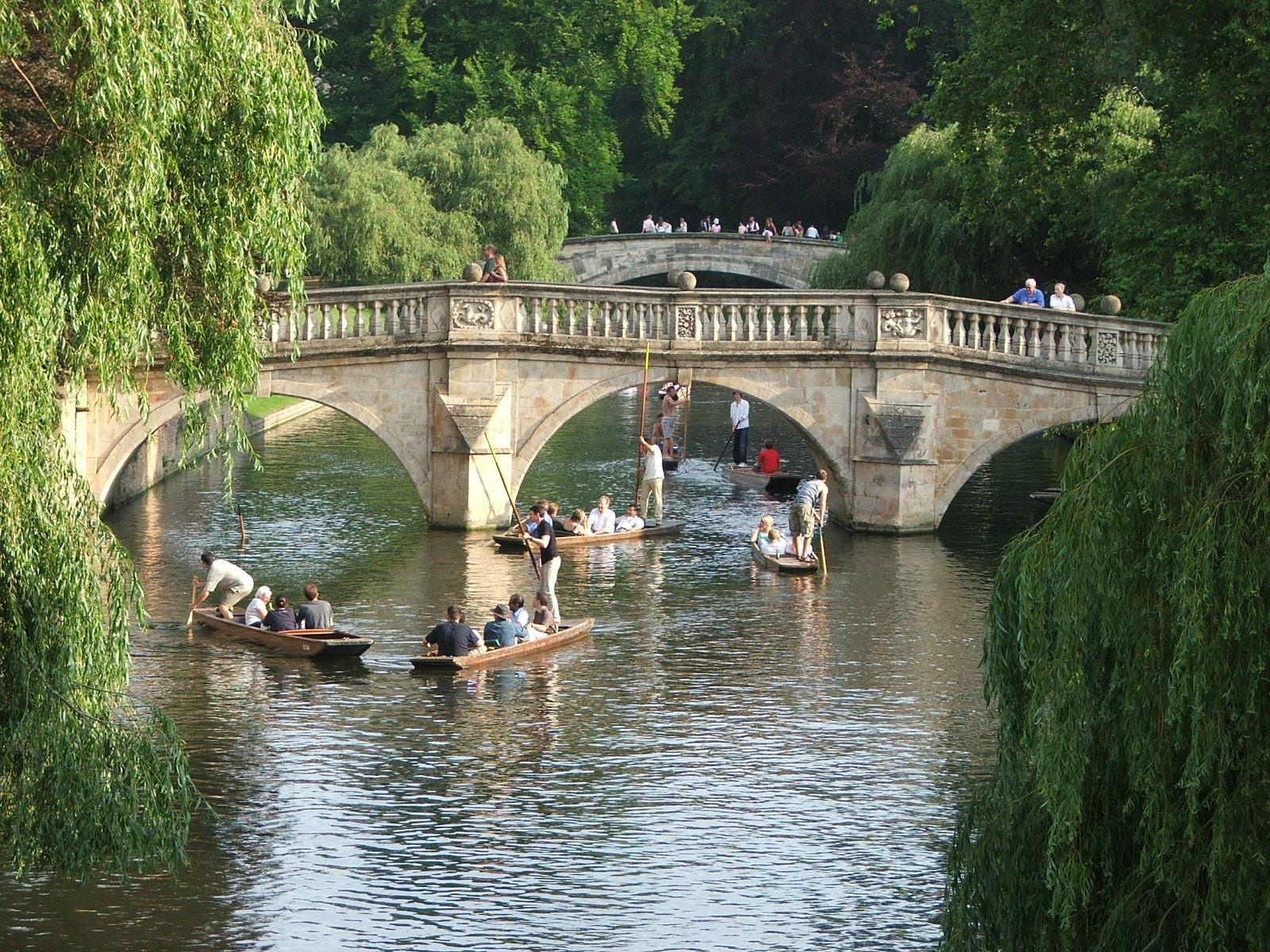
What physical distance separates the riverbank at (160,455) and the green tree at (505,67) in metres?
11.4

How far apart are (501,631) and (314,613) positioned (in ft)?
6.14

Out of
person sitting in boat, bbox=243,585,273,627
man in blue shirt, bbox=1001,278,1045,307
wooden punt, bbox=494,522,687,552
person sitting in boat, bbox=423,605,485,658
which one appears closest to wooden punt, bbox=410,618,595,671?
person sitting in boat, bbox=423,605,485,658

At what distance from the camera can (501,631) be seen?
20.9 m

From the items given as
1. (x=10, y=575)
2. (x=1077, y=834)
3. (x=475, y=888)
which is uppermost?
(x=10, y=575)

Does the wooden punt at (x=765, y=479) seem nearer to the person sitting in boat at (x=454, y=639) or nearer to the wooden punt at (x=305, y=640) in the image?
the wooden punt at (x=305, y=640)

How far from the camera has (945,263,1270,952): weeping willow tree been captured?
32.7 feet

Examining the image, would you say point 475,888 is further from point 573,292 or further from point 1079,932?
point 573,292

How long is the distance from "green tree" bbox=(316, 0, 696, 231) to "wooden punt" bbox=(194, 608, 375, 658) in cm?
3099

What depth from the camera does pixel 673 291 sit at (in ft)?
93.8

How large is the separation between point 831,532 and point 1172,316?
18.0 ft

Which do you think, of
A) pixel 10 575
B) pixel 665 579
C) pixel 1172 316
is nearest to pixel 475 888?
pixel 10 575

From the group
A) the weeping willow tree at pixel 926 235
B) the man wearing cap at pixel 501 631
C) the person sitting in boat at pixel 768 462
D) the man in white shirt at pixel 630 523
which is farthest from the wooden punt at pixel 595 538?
the weeping willow tree at pixel 926 235

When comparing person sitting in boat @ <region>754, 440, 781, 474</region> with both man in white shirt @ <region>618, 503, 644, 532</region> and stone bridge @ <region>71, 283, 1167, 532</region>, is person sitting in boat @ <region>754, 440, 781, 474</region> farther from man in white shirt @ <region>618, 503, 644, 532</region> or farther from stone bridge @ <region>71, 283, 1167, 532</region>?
man in white shirt @ <region>618, 503, 644, 532</region>

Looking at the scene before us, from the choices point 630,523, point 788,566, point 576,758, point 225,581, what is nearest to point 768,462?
point 630,523
